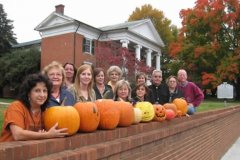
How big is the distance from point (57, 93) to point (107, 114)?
0.65 metres

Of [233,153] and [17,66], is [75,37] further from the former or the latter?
[233,153]

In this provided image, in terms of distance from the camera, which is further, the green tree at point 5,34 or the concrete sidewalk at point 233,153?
A: the green tree at point 5,34

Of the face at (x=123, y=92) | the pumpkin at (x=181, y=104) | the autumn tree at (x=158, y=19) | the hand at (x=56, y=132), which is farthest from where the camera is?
the autumn tree at (x=158, y=19)

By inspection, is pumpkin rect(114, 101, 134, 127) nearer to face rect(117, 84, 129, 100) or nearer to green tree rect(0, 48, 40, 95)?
face rect(117, 84, 129, 100)

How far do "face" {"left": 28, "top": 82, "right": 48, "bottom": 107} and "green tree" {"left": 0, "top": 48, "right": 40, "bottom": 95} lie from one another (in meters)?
36.2

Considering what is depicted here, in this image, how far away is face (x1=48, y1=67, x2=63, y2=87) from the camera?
432cm

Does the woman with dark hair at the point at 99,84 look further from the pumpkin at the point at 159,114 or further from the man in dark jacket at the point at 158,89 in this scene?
Answer: the man in dark jacket at the point at 158,89

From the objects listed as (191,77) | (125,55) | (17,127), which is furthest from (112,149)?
(191,77)

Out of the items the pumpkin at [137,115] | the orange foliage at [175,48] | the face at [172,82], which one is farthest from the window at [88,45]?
the pumpkin at [137,115]

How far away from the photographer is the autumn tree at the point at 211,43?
40.1 metres

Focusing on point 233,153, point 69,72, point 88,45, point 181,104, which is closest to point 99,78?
point 69,72

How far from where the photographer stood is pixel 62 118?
3371 mm

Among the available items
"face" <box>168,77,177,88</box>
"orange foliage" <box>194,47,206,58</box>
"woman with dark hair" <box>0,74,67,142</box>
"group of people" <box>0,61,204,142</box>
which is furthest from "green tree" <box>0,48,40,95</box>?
"woman with dark hair" <box>0,74,67,142</box>

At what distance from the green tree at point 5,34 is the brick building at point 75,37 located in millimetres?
8248
